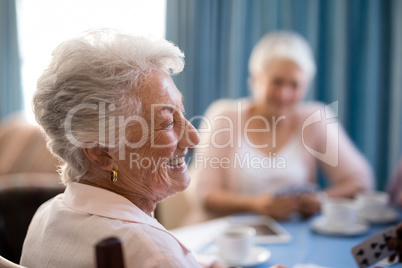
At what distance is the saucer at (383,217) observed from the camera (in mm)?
1759

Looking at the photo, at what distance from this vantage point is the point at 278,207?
185 cm

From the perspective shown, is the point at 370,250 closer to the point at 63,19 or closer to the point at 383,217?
the point at 383,217

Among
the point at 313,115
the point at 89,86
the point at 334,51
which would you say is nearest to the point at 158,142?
the point at 89,86

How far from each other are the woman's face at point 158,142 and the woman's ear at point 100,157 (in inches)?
1.0

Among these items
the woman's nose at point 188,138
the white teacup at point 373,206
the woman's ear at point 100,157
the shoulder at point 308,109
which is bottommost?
the white teacup at point 373,206

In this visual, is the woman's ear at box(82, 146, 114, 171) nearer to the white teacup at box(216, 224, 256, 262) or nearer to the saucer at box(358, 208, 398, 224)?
the white teacup at box(216, 224, 256, 262)

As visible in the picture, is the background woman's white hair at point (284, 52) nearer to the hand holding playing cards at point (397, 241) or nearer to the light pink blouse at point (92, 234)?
the hand holding playing cards at point (397, 241)

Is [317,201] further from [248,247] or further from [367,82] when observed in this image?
[367,82]

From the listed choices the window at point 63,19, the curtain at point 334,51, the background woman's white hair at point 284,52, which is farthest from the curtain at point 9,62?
the background woman's white hair at point 284,52

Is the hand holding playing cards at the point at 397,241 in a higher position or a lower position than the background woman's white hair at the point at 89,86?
lower

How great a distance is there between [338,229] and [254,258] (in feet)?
1.48

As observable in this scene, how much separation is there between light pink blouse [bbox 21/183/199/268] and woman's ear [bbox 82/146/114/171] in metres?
0.05

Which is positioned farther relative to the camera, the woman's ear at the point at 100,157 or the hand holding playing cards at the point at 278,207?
the hand holding playing cards at the point at 278,207

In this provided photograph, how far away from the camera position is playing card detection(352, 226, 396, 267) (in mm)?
→ 1125
